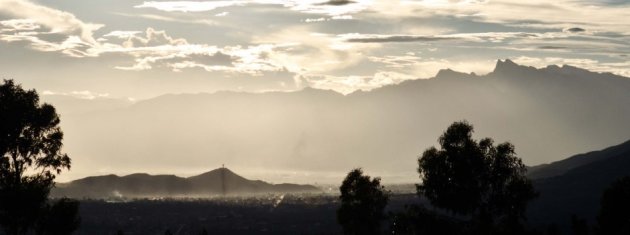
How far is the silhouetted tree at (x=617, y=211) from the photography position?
117 m

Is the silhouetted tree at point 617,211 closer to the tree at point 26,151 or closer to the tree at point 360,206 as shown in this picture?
the tree at point 360,206

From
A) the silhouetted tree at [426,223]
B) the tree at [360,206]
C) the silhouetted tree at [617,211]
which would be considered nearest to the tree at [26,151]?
the silhouetted tree at [426,223]

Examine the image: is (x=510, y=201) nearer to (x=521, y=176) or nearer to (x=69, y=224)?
(x=521, y=176)

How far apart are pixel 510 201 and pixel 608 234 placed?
22.2 m

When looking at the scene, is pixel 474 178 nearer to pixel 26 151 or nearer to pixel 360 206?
pixel 360 206

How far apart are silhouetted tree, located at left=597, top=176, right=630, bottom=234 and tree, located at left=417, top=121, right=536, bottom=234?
19.5 m

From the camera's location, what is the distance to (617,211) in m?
117

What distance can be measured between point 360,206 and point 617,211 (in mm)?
34948

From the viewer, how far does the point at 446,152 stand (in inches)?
4154

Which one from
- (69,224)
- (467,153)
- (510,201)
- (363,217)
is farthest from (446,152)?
(69,224)

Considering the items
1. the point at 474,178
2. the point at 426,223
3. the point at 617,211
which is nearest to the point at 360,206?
the point at 474,178

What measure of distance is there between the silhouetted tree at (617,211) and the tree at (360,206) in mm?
30454

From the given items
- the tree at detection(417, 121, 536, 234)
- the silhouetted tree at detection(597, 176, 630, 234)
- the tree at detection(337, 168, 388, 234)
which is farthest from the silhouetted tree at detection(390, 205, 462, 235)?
the silhouetted tree at detection(597, 176, 630, 234)

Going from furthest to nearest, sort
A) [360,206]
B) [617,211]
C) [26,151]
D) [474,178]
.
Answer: [360,206]
[617,211]
[474,178]
[26,151]
